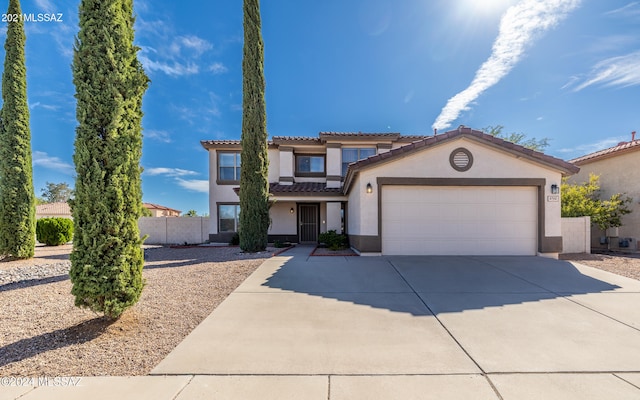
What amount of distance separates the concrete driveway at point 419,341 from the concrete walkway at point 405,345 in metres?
0.02

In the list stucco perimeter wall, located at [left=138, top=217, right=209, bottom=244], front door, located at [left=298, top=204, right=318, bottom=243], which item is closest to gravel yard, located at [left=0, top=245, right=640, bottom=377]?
front door, located at [left=298, top=204, right=318, bottom=243]

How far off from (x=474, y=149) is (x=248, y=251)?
9600mm

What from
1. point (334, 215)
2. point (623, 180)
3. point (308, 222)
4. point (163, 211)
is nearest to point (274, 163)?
point (308, 222)

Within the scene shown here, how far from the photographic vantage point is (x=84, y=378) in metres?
2.55

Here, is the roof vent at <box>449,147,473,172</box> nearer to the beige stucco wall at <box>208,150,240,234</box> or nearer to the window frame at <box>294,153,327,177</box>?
the window frame at <box>294,153,327,177</box>

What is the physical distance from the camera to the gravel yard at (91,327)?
2773 mm

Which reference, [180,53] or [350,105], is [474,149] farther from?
[180,53]

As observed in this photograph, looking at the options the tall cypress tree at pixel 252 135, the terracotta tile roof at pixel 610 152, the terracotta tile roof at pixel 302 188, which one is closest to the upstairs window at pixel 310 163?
the terracotta tile roof at pixel 302 188

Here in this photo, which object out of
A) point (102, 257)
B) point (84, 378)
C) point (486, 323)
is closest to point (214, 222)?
point (102, 257)

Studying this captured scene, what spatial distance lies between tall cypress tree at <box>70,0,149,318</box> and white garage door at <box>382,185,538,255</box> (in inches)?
294

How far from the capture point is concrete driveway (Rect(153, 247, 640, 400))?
95.9 inches

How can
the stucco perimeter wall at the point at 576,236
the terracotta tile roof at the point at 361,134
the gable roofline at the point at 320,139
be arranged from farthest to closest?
the gable roofline at the point at 320,139 < the terracotta tile roof at the point at 361,134 < the stucco perimeter wall at the point at 576,236

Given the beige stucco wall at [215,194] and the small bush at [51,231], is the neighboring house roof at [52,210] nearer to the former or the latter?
the small bush at [51,231]
